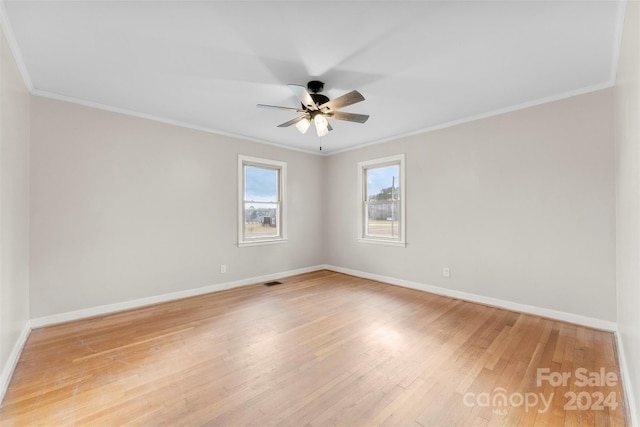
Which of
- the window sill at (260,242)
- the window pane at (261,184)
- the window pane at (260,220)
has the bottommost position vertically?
the window sill at (260,242)

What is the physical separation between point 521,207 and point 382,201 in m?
2.15

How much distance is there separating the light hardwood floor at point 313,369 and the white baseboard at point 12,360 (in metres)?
0.05

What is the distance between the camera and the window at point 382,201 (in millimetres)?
4684

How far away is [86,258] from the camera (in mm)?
3221

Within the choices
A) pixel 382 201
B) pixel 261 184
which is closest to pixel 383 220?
pixel 382 201

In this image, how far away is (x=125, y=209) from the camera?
138 inches

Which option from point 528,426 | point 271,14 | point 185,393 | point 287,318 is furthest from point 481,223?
point 185,393

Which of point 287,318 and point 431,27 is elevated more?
point 431,27

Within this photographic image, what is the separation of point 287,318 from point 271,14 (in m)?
2.96

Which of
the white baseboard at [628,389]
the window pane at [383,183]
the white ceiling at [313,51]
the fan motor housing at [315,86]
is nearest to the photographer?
the white baseboard at [628,389]

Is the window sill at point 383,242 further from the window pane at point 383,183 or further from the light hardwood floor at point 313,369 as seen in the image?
the light hardwood floor at point 313,369

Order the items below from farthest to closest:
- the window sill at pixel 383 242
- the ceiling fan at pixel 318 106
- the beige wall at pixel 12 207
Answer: the window sill at pixel 383 242 → the ceiling fan at pixel 318 106 → the beige wall at pixel 12 207

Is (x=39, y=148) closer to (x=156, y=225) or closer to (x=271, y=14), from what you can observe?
(x=156, y=225)

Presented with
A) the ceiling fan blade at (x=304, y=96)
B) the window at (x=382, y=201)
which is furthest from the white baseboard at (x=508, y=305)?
the ceiling fan blade at (x=304, y=96)
